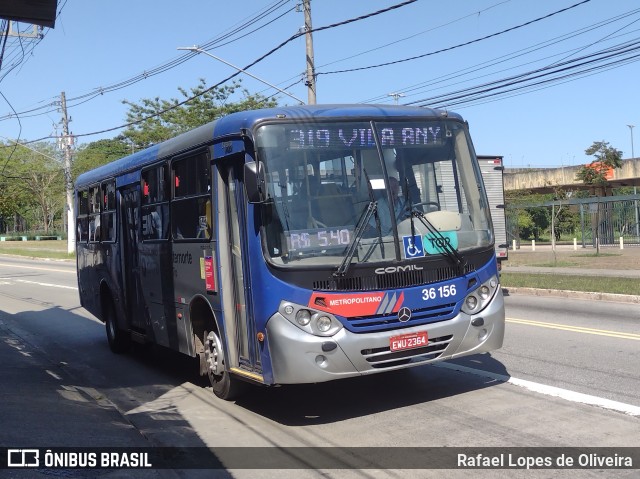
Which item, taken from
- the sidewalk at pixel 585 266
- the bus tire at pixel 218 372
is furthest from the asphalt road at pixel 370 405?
the sidewalk at pixel 585 266

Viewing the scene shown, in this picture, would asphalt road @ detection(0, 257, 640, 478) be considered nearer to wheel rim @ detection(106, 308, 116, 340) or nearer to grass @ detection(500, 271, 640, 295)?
wheel rim @ detection(106, 308, 116, 340)

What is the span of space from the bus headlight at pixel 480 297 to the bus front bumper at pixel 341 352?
0.23 meters

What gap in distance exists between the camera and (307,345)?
620 cm

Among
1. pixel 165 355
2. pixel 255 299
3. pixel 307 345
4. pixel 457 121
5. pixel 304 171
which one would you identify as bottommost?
pixel 165 355

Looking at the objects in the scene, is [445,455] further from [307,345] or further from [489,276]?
[489,276]

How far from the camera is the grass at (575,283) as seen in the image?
52.3ft

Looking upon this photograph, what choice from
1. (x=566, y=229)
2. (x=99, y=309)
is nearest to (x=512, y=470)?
(x=99, y=309)

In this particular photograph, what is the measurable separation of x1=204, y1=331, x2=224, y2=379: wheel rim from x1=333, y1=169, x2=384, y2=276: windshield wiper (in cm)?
196

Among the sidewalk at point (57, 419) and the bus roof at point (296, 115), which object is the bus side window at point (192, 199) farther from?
the sidewalk at point (57, 419)

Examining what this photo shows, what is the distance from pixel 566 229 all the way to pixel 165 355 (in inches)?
1821

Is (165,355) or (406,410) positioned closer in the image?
(406,410)

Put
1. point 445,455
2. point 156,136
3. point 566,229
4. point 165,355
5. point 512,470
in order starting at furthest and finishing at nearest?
point 566,229, point 156,136, point 165,355, point 445,455, point 512,470

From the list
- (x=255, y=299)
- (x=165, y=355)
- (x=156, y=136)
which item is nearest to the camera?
(x=255, y=299)

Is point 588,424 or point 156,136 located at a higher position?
point 156,136
